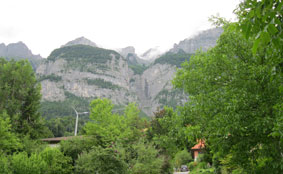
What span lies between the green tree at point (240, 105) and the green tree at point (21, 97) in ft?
102

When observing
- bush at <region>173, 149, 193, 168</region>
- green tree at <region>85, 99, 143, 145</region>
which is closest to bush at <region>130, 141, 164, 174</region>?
green tree at <region>85, 99, 143, 145</region>

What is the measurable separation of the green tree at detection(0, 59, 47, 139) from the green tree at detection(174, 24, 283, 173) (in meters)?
31.2

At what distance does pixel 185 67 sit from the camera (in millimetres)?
12836

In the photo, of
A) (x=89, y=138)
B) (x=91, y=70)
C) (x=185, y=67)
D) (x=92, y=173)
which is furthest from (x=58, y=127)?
(x=91, y=70)

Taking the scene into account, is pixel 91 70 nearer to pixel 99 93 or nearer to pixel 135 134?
pixel 99 93

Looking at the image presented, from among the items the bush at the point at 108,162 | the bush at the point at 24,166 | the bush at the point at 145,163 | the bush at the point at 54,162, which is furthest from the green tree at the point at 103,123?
the bush at the point at 108,162

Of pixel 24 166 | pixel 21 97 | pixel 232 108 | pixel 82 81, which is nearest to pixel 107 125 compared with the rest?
pixel 21 97

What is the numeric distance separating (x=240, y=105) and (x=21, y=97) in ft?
118

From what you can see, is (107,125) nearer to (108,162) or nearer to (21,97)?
(21,97)

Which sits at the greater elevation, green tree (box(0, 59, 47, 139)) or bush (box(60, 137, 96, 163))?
green tree (box(0, 59, 47, 139))

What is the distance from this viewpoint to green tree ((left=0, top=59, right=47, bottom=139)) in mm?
35125

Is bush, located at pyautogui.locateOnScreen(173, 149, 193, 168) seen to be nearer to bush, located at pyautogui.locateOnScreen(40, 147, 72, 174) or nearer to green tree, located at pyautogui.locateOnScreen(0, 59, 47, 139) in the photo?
green tree, located at pyautogui.locateOnScreen(0, 59, 47, 139)

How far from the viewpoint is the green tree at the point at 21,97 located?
3512 cm

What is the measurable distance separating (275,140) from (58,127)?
75.6 meters
